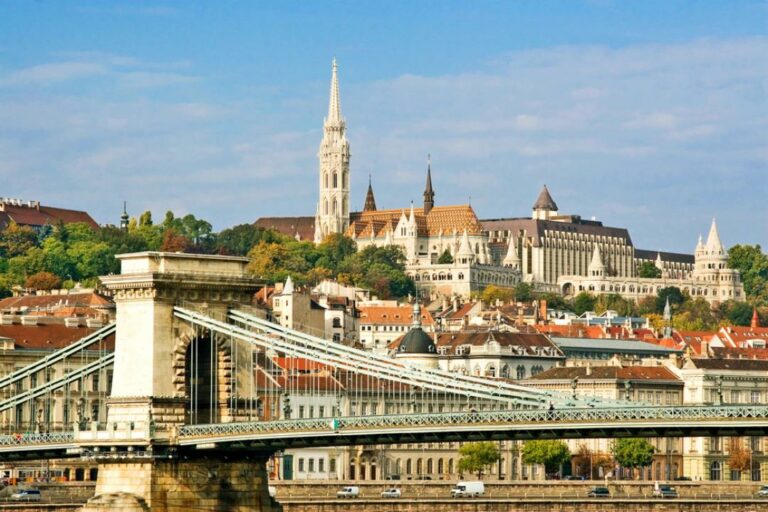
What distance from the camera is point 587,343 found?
135375mm

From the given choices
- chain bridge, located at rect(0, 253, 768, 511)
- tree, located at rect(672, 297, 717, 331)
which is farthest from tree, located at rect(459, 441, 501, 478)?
tree, located at rect(672, 297, 717, 331)

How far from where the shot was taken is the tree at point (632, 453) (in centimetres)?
10181

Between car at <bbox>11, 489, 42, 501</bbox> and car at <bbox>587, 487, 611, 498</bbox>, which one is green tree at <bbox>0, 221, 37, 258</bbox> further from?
car at <bbox>11, 489, 42, 501</bbox>

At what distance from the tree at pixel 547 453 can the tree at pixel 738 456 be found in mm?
7975

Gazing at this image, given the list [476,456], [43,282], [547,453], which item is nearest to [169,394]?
[476,456]

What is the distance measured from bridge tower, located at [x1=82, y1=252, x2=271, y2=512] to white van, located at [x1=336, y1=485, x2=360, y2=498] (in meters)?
21.3

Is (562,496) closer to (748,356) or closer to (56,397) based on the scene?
(56,397)

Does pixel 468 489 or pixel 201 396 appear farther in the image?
pixel 468 489

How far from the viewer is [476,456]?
324ft

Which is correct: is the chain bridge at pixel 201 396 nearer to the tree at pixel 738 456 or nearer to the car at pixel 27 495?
the car at pixel 27 495

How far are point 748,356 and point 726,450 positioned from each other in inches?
663

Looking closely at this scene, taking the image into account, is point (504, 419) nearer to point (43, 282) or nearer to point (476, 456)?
point (476, 456)

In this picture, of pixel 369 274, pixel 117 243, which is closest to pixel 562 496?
pixel 117 243

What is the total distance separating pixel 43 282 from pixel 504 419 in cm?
10449
